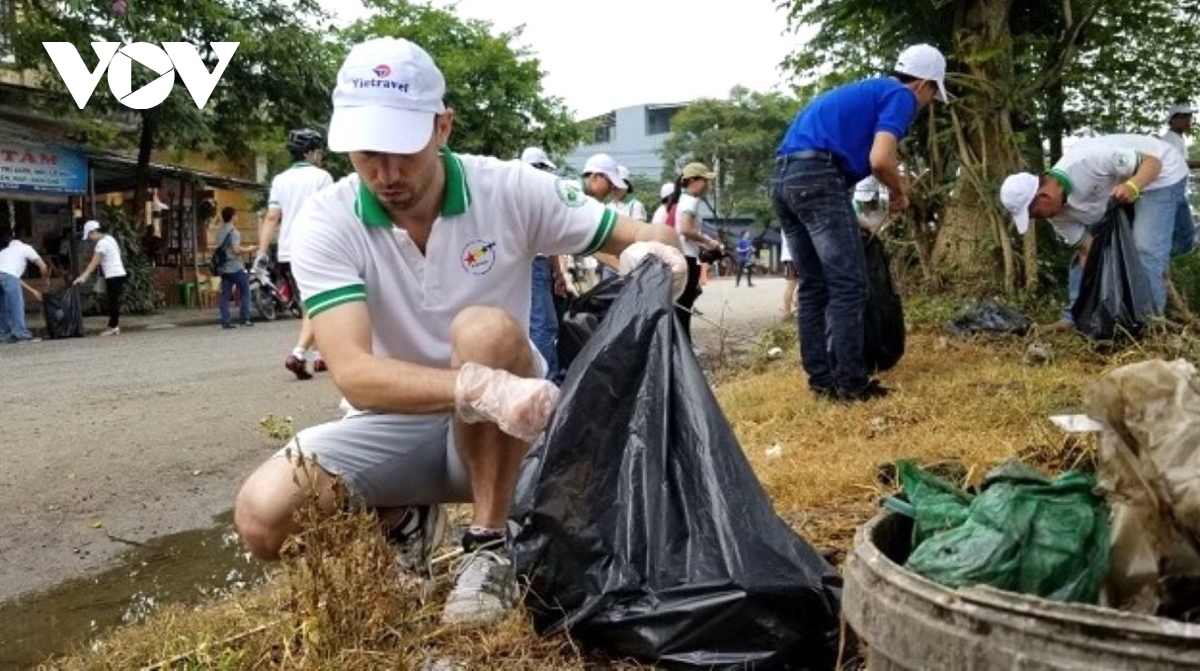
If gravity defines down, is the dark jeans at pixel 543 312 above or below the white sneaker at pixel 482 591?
above

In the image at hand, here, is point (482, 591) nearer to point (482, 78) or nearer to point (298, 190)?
point (298, 190)

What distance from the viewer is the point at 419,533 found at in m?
2.55

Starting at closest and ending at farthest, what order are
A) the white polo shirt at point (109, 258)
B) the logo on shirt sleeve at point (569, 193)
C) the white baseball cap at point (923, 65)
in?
the logo on shirt sleeve at point (569, 193) → the white baseball cap at point (923, 65) → the white polo shirt at point (109, 258)

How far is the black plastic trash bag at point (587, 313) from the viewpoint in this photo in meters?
2.20

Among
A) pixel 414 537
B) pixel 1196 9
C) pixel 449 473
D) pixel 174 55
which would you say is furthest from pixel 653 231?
pixel 174 55

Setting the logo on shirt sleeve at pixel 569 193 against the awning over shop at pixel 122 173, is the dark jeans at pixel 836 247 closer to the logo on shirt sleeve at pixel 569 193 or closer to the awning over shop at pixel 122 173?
the logo on shirt sleeve at pixel 569 193

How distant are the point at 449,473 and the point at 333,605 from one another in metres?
0.57

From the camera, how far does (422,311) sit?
7.84 feet

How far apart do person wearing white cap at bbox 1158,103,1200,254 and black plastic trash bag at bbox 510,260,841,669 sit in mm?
4170

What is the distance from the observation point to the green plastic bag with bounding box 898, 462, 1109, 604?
1307 millimetres

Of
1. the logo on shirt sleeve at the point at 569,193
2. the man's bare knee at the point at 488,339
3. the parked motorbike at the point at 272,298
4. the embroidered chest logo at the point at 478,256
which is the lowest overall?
the parked motorbike at the point at 272,298

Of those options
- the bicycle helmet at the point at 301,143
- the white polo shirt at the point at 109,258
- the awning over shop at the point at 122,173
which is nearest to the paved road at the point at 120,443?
the bicycle helmet at the point at 301,143

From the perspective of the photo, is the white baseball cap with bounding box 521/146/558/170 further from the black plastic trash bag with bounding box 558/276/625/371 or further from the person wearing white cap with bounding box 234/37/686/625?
the black plastic trash bag with bounding box 558/276/625/371

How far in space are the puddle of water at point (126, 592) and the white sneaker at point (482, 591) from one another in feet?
3.35
